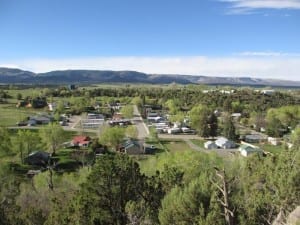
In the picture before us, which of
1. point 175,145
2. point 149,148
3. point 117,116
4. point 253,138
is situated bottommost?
point 117,116

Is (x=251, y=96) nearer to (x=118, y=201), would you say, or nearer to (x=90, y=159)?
(x=90, y=159)

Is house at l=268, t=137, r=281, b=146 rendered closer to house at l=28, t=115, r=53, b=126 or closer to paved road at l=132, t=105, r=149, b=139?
paved road at l=132, t=105, r=149, b=139

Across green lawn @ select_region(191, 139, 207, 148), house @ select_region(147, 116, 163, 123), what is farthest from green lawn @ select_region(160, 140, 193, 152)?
house @ select_region(147, 116, 163, 123)

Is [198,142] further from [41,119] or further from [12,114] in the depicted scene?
[12,114]

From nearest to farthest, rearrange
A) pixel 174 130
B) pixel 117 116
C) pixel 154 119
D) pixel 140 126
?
1. pixel 174 130
2. pixel 140 126
3. pixel 154 119
4. pixel 117 116

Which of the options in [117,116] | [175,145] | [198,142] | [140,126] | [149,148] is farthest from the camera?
[117,116]

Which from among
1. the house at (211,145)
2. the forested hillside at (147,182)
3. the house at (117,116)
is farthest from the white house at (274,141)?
the house at (117,116)

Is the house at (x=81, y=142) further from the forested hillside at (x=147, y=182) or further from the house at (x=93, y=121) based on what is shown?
the house at (x=93, y=121)

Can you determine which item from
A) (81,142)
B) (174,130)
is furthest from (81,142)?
(174,130)
